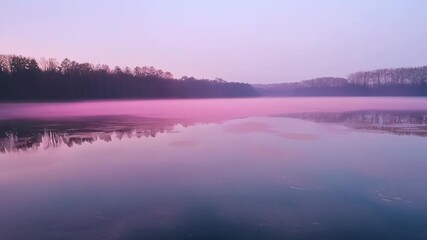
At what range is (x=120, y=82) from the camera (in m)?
55.5

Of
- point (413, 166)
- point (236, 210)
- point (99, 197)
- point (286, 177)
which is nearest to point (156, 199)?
point (99, 197)

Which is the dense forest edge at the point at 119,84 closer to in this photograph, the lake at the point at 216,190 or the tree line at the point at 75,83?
the tree line at the point at 75,83

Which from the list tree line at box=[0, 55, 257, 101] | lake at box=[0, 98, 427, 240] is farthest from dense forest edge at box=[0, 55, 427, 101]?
lake at box=[0, 98, 427, 240]

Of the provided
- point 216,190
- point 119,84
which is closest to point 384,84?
point 119,84

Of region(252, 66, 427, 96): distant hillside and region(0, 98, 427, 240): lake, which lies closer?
A: region(0, 98, 427, 240): lake

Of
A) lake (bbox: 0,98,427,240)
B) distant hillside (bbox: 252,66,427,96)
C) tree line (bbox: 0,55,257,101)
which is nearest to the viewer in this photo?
lake (bbox: 0,98,427,240)

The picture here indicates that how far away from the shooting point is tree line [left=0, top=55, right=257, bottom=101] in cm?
3909

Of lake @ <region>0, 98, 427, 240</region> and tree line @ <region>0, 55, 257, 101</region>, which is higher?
tree line @ <region>0, 55, 257, 101</region>

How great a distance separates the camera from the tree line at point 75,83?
39.1 meters

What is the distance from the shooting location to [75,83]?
1822 inches

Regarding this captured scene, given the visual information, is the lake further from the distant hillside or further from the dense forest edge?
the distant hillside

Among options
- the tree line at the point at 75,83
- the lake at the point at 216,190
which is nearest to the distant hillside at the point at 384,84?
the tree line at the point at 75,83

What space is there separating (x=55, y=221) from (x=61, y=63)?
52.5 meters

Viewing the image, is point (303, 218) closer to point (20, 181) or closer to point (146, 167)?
point (146, 167)
